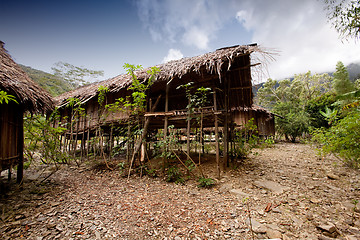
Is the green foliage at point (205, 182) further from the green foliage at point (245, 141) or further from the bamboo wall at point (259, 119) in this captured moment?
the bamboo wall at point (259, 119)

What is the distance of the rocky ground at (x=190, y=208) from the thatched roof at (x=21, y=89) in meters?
2.42

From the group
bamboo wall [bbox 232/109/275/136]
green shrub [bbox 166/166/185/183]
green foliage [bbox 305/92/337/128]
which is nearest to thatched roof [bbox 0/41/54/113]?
green shrub [bbox 166/166/185/183]

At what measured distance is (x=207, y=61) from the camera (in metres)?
5.27

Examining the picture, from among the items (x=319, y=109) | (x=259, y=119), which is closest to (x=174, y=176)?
(x=259, y=119)

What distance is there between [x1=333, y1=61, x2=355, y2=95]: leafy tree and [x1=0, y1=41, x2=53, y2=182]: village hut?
2298cm

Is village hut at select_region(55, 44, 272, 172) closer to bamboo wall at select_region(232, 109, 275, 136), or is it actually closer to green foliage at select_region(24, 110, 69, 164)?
green foliage at select_region(24, 110, 69, 164)

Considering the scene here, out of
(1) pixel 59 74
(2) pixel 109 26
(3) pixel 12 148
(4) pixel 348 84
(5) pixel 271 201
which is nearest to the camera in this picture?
(5) pixel 271 201

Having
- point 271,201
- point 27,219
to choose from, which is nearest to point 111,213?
point 27,219

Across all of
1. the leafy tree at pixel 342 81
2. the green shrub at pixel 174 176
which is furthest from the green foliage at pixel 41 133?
the leafy tree at pixel 342 81

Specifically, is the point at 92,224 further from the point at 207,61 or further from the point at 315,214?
the point at 207,61

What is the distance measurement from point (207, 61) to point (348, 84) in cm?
1903

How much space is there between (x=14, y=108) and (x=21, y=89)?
1.08 m

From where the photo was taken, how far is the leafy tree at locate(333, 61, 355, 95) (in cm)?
1535

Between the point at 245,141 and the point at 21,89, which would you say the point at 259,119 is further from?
the point at 21,89
